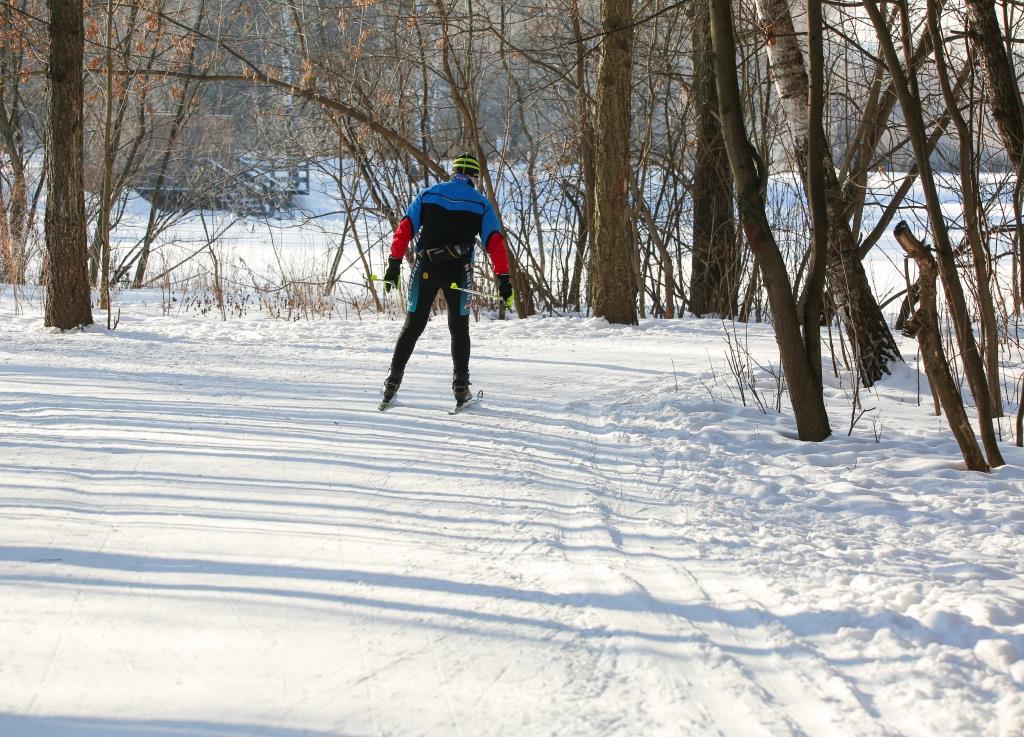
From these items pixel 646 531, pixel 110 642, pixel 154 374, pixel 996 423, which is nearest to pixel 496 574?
pixel 646 531

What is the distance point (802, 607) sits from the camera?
3.62m

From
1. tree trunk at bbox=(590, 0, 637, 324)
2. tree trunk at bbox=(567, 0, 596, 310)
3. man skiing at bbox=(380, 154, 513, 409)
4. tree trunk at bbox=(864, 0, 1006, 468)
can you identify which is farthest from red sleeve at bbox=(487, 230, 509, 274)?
tree trunk at bbox=(567, 0, 596, 310)

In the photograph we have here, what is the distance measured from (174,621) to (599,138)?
992 cm

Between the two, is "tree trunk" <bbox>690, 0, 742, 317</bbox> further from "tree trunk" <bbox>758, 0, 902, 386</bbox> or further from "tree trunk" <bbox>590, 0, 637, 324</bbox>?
"tree trunk" <bbox>758, 0, 902, 386</bbox>

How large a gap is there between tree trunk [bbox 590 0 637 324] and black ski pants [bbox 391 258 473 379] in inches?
215

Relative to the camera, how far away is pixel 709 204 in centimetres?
1634

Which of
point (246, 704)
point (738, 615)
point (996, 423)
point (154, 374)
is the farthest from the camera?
point (154, 374)

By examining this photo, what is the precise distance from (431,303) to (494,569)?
358cm

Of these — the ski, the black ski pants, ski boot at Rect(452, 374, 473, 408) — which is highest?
the black ski pants

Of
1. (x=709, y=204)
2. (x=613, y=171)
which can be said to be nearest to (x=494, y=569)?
(x=613, y=171)

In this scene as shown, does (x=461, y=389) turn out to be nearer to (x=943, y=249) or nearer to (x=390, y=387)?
(x=390, y=387)

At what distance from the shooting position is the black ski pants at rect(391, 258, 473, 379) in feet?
23.3

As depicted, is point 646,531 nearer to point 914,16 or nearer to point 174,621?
point 174,621

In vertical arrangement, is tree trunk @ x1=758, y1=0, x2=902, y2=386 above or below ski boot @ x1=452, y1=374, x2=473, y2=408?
above
